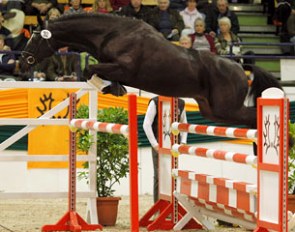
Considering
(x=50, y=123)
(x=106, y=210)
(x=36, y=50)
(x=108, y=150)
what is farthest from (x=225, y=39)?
(x=36, y=50)

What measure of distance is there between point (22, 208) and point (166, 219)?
248cm

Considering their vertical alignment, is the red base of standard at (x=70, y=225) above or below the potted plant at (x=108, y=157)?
→ below

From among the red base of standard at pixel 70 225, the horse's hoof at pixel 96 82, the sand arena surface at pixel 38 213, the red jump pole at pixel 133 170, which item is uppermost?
the horse's hoof at pixel 96 82

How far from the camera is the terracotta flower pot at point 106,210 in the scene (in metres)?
9.15

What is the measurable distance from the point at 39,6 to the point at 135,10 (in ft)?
4.76

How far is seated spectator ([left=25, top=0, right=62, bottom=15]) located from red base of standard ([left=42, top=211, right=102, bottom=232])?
21.3 ft

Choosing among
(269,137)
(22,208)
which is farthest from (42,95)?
(269,137)

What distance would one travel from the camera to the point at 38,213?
1027 cm

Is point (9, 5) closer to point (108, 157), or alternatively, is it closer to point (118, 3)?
point (118, 3)

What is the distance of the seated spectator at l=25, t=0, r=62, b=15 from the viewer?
14641 millimetres

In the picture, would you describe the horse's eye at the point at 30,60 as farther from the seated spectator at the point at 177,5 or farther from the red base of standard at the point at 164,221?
the seated spectator at the point at 177,5

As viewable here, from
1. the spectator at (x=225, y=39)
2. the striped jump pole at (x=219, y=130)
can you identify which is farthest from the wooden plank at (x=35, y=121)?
the spectator at (x=225, y=39)

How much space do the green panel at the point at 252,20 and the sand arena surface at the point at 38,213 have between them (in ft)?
17.0

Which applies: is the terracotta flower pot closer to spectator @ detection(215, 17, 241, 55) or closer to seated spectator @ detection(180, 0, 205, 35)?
spectator @ detection(215, 17, 241, 55)
